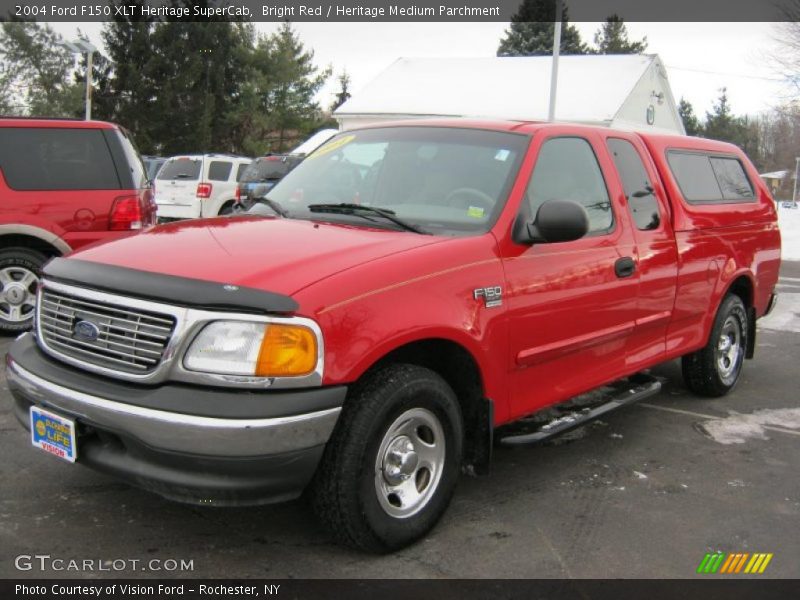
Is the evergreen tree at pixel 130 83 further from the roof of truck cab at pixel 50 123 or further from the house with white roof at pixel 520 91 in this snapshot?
the roof of truck cab at pixel 50 123

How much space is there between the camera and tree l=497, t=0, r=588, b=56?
4431cm

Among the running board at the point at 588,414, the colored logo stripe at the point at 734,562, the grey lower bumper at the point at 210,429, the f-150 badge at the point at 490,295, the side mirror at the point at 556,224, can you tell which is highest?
the side mirror at the point at 556,224

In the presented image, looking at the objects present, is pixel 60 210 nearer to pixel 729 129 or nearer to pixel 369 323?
pixel 369 323

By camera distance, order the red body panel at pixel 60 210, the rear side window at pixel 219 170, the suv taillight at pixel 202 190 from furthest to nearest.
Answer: the rear side window at pixel 219 170 → the suv taillight at pixel 202 190 → the red body panel at pixel 60 210

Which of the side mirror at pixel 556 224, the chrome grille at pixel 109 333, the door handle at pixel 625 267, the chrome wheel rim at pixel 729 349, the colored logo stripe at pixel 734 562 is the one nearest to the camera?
the chrome grille at pixel 109 333

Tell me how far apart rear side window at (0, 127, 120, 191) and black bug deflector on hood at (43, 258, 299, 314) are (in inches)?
166

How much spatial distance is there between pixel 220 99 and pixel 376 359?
1863 inches

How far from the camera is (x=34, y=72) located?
155 feet

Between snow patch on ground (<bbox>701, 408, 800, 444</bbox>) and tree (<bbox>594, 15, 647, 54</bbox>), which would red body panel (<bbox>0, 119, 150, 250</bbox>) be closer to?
snow patch on ground (<bbox>701, 408, 800, 444</bbox>)

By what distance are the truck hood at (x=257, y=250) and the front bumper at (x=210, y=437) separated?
1.41 feet

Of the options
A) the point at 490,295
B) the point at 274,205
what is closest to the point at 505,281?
the point at 490,295

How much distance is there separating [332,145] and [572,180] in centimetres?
147

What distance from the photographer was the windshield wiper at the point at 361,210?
3697 millimetres

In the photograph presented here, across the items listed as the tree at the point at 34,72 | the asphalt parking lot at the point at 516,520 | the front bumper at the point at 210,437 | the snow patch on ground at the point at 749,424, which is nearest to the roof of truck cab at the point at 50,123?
the asphalt parking lot at the point at 516,520
